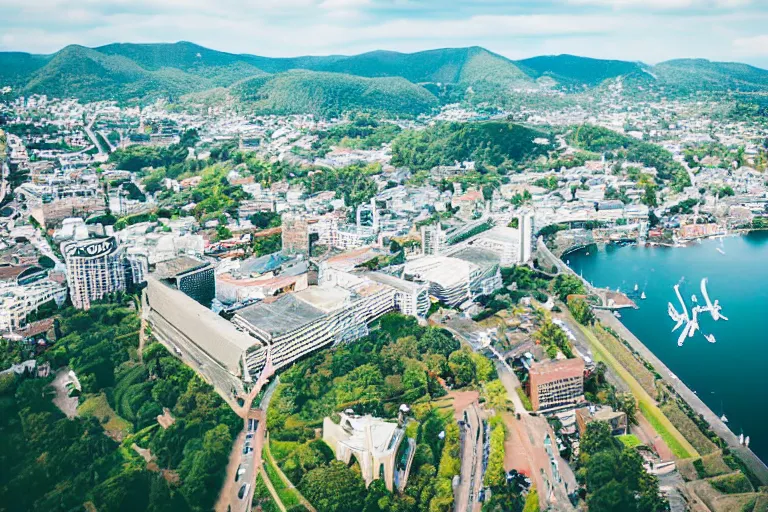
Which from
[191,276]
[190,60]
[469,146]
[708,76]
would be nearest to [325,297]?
[191,276]

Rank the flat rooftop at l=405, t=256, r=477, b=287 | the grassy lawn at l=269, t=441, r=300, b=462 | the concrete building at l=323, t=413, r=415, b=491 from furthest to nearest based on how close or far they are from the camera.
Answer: the flat rooftop at l=405, t=256, r=477, b=287, the grassy lawn at l=269, t=441, r=300, b=462, the concrete building at l=323, t=413, r=415, b=491

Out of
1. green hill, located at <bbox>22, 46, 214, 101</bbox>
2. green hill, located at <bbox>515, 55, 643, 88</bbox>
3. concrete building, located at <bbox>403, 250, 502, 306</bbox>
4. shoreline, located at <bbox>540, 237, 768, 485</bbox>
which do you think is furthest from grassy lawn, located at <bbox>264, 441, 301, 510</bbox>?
green hill, located at <bbox>515, 55, 643, 88</bbox>

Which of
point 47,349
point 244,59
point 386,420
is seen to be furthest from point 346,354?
point 244,59

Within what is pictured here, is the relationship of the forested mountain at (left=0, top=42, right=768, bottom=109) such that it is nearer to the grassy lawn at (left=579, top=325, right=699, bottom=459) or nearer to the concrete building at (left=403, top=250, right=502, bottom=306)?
the concrete building at (left=403, top=250, right=502, bottom=306)

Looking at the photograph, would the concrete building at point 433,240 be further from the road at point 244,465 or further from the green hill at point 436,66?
the green hill at point 436,66

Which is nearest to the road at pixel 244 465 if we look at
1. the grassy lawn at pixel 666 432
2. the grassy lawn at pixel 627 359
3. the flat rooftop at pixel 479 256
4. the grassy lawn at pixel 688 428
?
the grassy lawn at pixel 666 432

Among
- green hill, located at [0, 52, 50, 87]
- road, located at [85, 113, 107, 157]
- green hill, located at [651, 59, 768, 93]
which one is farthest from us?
green hill, located at [651, 59, 768, 93]

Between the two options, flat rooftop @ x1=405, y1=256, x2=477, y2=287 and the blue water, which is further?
flat rooftop @ x1=405, y1=256, x2=477, y2=287
